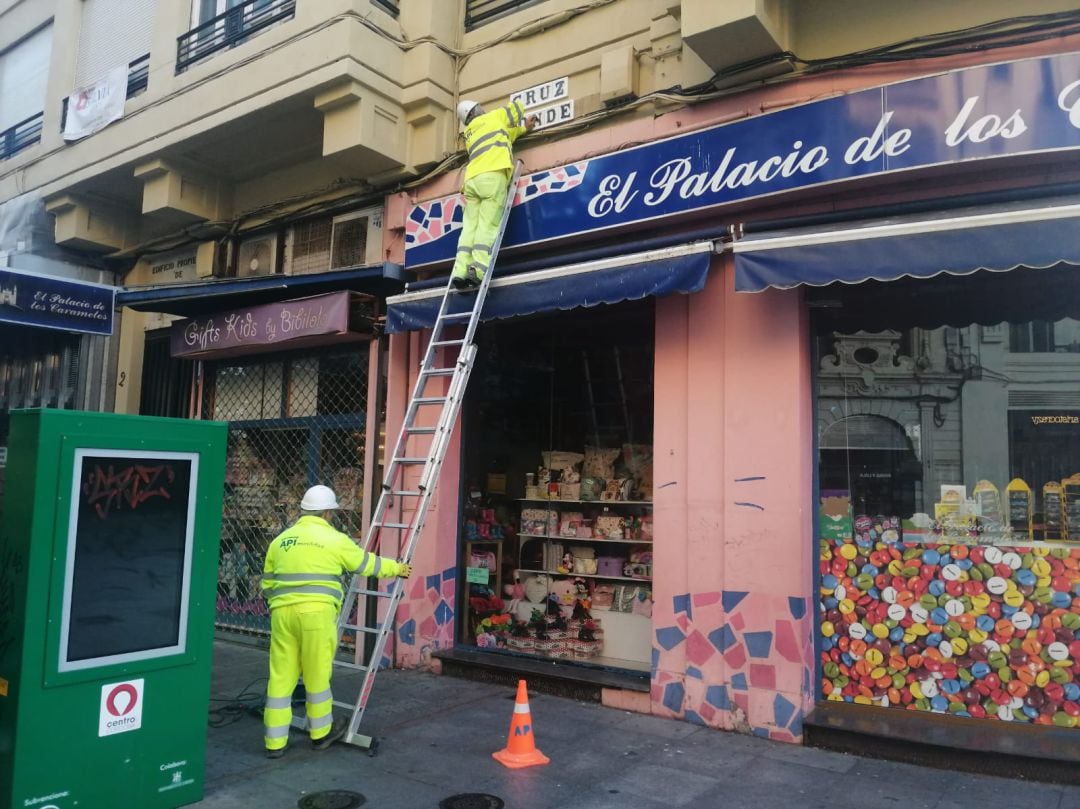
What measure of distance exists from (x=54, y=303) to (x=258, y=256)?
220 centimetres

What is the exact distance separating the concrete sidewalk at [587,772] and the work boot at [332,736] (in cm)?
6

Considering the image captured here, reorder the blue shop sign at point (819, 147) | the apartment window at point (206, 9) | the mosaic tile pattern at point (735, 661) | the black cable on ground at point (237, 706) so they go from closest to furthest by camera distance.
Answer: the blue shop sign at point (819, 147) → the mosaic tile pattern at point (735, 661) → the black cable on ground at point (237, 706) → the apartment window at point (206, 9)

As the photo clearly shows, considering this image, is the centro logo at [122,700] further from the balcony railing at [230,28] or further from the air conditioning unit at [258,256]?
the balcony railing at [230,28]

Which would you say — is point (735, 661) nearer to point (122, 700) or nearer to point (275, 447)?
point (122, 700)

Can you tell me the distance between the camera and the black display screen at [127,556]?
170 inches

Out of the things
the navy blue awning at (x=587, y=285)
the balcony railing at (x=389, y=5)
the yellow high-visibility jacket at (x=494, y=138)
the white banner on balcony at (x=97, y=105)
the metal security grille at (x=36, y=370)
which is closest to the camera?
the navy blue awning at (x=587, y=285)

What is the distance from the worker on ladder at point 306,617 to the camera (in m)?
5.31

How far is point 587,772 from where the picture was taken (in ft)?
16.9

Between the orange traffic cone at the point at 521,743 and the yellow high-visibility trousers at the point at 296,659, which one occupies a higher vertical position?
the yellow high-visibility trousers at the point at 296,659

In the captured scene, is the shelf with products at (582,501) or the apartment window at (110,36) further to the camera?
the apartment window at (110,36)

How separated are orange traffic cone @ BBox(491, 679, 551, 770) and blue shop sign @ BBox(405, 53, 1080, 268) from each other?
365cm

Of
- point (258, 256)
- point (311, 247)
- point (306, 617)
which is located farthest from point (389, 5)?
point (306, 617)

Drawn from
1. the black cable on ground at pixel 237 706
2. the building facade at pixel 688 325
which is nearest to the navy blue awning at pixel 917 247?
the building facade at pixel 688 325

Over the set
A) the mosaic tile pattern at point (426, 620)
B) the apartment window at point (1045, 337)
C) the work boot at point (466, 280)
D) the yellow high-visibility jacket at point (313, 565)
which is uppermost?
the work boot at point (466, 280)
